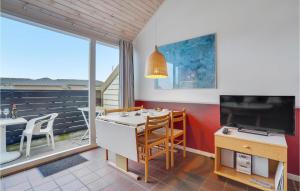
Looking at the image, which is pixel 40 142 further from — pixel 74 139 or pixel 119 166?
pixel 119 166

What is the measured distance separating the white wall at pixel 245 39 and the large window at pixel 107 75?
55.0 inches

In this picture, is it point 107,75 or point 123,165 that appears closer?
point 123,165

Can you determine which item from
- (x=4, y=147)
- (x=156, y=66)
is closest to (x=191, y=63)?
(x=156, y=66)

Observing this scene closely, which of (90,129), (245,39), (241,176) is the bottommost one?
(241,176)

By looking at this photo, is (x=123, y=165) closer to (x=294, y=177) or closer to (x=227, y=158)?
(x=227, y=158)

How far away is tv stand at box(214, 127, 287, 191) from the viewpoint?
5.29 ft

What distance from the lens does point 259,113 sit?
6.54ft

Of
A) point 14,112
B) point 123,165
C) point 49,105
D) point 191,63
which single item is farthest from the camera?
point 49,105

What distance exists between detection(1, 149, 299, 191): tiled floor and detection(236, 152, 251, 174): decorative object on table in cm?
19

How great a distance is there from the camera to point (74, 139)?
3.43 m

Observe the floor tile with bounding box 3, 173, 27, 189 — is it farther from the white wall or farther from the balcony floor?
the white wall

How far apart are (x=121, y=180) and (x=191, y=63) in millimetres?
2230

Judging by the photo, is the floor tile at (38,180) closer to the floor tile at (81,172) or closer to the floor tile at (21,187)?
the floor tile at (21,187)

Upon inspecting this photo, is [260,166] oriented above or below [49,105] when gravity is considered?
below
